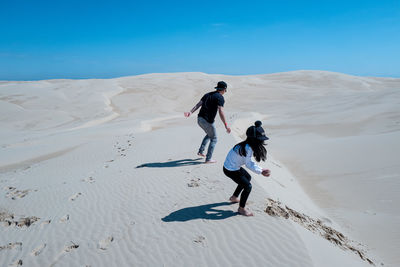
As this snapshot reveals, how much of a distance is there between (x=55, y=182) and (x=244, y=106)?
2293 centimetres

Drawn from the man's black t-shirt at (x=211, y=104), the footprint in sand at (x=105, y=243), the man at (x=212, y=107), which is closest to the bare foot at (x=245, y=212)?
the footprint in sand at (x=105, y=243)

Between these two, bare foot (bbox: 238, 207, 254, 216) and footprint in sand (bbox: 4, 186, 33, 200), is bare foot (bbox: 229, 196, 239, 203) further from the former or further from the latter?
footprint in sand (bbox: 4, 186, 33, 200)

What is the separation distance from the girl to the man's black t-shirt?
2223mm

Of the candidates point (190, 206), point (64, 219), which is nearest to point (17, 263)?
point (64, 219)

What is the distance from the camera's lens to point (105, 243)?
3514 mm

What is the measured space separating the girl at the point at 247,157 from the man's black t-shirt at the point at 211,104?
222cm

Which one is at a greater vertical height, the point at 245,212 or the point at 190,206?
the point at 245,212

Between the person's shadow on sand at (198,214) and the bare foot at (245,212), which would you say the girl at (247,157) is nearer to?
the bare foot at (245,212)

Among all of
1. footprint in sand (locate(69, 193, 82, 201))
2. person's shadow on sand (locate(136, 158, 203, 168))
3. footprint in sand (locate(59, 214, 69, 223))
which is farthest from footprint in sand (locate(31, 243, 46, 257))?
person's shadow on sand (locate(136, 158, 203, 168))

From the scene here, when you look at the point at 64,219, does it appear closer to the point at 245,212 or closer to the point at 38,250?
the point at 38,250

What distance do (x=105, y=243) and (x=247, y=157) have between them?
2342 millimetres

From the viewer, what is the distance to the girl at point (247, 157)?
3465 mm

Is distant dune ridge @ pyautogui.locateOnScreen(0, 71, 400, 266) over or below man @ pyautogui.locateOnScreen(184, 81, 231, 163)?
below

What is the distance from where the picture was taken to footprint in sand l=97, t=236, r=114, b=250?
3.44 m
